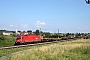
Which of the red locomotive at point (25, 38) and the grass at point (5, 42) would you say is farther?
the grass at point (5, 42)

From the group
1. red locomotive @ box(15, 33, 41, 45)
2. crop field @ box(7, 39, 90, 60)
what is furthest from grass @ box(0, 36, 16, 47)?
crop field @ box(7, 39, 90, 60)

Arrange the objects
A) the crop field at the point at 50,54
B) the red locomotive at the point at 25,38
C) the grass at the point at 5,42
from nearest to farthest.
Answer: the crop field at the point at 50,54, the red locomotive at the point at 25,38, the grass at the point at 5,42

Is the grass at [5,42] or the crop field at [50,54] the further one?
the grass at [5,42]

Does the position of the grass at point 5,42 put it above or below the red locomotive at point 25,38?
below

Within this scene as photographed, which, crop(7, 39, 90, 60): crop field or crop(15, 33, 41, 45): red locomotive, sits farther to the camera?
crop(15, 33, 41, 45): red locomotive

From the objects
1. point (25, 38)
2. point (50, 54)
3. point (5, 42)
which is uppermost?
point (25, 38)

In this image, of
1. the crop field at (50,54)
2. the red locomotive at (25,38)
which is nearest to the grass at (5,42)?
the red locomotive at (25,38)

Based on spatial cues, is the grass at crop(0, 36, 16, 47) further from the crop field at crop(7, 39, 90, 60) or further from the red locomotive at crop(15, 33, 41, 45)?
the crop field at crop(7, 39, 90, 60)

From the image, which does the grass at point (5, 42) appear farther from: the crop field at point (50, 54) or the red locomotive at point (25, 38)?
the crop field at point (50, 54)

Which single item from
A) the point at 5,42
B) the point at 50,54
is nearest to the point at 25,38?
the point at 5,42

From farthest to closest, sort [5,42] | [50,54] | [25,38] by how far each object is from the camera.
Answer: [5,42] → [25,38] → [50,54]

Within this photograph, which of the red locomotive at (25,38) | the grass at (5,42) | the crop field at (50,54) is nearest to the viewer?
the crop field at (50,54)

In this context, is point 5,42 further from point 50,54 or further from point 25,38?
point 50,54

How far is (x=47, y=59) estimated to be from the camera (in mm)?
17859
